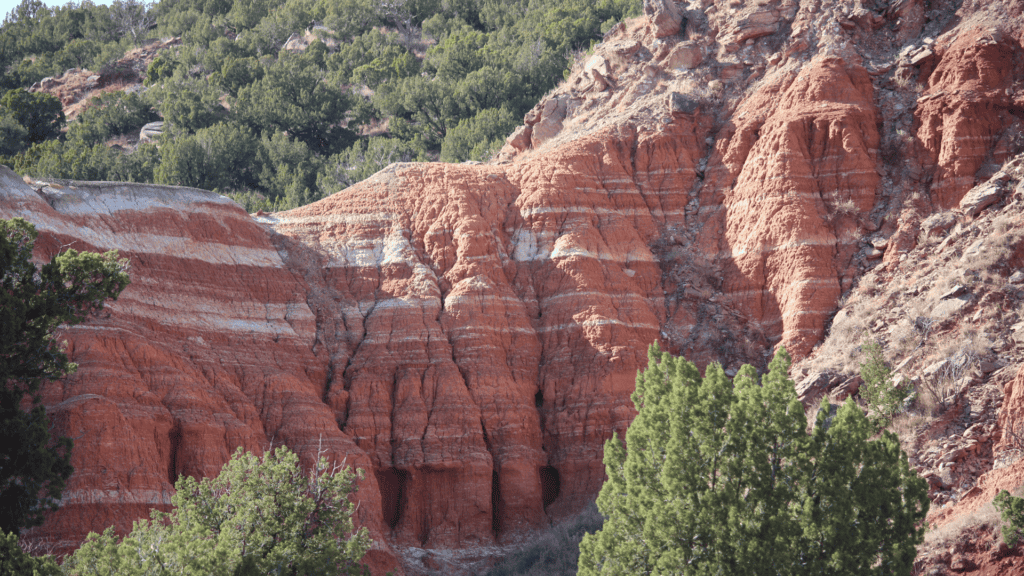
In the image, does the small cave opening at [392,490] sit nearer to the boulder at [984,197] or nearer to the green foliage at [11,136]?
the boulder at [984,197]

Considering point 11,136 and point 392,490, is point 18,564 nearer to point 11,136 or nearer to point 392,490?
point 392,490

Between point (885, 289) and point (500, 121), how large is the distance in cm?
3059

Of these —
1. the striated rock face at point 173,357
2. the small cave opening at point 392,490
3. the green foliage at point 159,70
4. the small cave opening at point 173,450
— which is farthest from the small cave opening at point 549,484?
the green foliage at point 159,70

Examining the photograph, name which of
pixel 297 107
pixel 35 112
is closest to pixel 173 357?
pixel 297 107

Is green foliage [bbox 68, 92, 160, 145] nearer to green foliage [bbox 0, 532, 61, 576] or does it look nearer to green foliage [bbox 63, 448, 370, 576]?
green foliage [bbox 63, 448, 370, 576]

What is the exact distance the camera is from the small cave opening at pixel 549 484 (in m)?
33.7

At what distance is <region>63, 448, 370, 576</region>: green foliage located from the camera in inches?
744

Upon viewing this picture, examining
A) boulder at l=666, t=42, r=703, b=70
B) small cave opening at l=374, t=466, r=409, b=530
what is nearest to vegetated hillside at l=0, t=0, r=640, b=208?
boulder at l=666, t=42, r=703, b=70

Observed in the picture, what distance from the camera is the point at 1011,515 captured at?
21859mm

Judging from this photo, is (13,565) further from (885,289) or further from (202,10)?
(202,10)

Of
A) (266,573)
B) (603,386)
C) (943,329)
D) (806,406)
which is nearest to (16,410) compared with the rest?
(266,573)

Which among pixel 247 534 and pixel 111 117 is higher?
pixel 111 117

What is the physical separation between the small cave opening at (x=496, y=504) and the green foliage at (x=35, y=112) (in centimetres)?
4601

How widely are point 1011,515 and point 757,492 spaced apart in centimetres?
627
